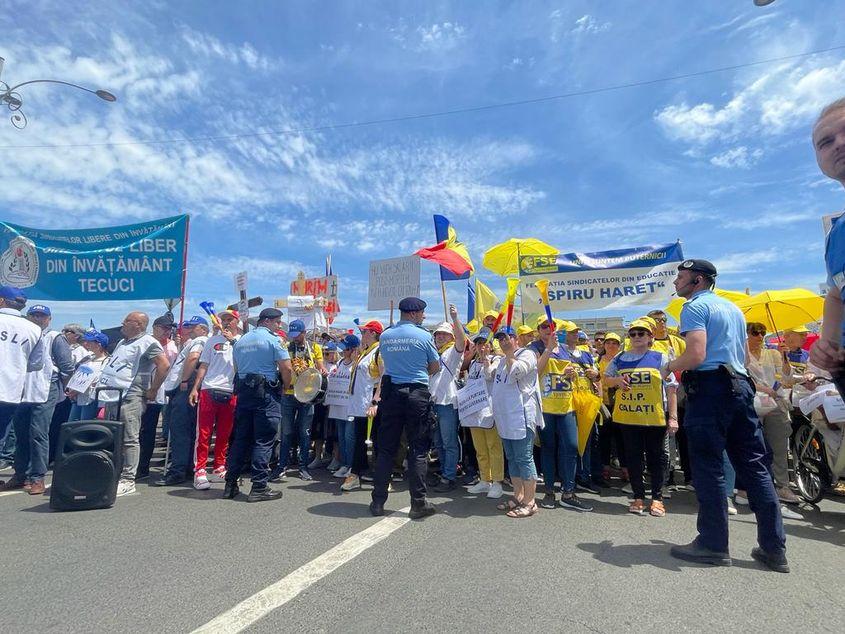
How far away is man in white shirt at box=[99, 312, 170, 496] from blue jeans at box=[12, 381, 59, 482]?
697 millimetres

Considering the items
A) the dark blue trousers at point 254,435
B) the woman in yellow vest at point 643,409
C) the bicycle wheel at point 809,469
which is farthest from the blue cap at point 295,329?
the bicycle wheel at point 809,469

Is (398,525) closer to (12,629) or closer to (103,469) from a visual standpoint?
(12,629)

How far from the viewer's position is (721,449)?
3.25m

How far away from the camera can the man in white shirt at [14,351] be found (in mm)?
4949

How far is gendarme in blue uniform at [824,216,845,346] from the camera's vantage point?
5.47 feet

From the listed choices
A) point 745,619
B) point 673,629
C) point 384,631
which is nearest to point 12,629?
point 384,631

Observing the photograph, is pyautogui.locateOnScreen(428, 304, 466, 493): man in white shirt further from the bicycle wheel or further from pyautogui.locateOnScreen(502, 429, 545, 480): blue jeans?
the bicycle wheel

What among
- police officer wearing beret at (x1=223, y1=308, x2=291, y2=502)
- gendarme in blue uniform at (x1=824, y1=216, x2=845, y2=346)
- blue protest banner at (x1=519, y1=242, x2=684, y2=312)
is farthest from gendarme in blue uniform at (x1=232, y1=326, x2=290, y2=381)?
blue protest banner at (x1=519, y1=242, x2=684, y2=312)

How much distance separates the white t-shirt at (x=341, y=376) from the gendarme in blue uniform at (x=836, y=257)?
5238mm

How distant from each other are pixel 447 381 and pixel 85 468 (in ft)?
12.8

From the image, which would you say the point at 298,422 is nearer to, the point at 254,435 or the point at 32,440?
the point at 254,435

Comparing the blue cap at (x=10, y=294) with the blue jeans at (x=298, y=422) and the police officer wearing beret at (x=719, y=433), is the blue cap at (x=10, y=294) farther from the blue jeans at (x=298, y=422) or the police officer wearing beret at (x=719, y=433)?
the police officer wearing beret at (x=719, y=433)

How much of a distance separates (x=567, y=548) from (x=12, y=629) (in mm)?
3393

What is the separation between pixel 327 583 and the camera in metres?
2.84
